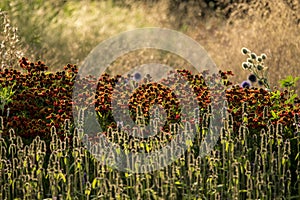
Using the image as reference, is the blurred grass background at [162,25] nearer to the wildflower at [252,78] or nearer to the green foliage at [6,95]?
the wildflower at [252,78]

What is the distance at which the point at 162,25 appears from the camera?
32.1ft

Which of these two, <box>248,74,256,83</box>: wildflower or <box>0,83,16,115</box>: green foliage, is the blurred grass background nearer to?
A: <box>248,74,256,83</box>: wildflower

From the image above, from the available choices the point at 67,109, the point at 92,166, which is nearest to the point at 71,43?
the point at 67,109

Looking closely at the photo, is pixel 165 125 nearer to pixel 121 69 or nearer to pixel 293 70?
pixel 293 70

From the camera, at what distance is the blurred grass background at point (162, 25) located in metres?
7.62

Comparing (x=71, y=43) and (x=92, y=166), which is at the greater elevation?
(x=71, y=43)

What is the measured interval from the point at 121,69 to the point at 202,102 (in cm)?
319

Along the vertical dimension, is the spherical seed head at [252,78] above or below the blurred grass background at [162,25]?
below

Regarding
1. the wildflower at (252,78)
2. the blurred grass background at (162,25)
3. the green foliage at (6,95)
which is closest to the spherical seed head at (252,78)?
the wildflower at (252,78)

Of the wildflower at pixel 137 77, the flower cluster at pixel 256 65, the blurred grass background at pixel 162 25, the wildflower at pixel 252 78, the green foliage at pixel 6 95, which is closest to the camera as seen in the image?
the green foliage at pixel 6 95

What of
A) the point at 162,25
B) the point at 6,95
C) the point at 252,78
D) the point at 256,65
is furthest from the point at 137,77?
the point at 162,25

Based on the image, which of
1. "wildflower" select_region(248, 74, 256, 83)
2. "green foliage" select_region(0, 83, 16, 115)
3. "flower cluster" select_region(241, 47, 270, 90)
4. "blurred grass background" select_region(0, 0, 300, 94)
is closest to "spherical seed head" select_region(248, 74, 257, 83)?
"wildflower" select_region(248, 74, 256, 83)

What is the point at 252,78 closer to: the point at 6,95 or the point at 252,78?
the point at 252,78

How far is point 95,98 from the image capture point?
A: 553 cm
